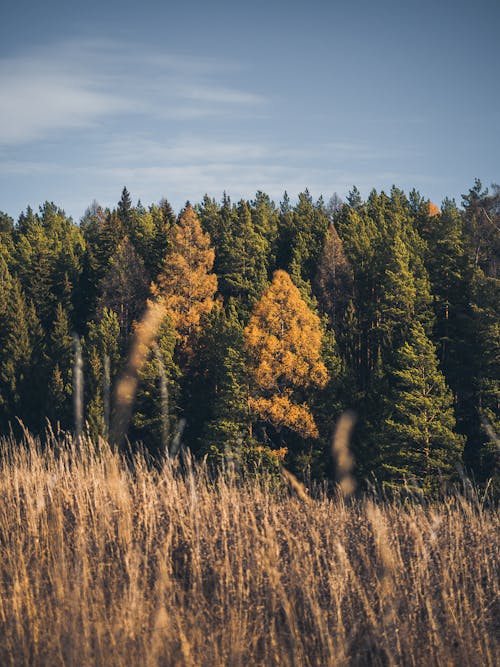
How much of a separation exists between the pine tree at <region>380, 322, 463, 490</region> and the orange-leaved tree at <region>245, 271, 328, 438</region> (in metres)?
3.86

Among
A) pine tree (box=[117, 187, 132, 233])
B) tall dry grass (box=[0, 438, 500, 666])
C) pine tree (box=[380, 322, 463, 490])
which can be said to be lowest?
pine tree (box=[380, 322, 463, 490])

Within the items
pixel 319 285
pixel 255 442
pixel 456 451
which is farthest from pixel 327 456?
pixel 319 285

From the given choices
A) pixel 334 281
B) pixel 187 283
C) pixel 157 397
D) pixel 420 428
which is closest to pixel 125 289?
pixel 187 283

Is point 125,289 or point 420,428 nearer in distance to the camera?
point 420,428

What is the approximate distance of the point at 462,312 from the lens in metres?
40.2

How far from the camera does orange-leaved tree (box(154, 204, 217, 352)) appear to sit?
4012cm

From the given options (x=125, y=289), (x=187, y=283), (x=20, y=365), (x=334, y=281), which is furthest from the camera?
(x=334, y=281)

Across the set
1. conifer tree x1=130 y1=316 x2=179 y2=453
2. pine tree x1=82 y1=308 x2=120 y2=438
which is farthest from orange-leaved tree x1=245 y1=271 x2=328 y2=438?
pine tree x1=82 y1=308 x2=120 y2=438

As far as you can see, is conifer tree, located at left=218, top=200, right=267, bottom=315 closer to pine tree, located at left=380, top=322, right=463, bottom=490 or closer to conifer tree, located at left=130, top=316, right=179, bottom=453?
conifer tree, located at left=130, top=316, right=179, bottom=453

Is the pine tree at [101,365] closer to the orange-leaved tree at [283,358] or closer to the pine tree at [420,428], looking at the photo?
the orange-leaved tree at [283,358]

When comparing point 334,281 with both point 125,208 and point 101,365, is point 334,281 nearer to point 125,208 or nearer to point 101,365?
point 101,365

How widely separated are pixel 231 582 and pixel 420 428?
963 inches

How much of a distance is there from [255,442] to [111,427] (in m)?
9.59

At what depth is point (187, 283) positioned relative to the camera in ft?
135
